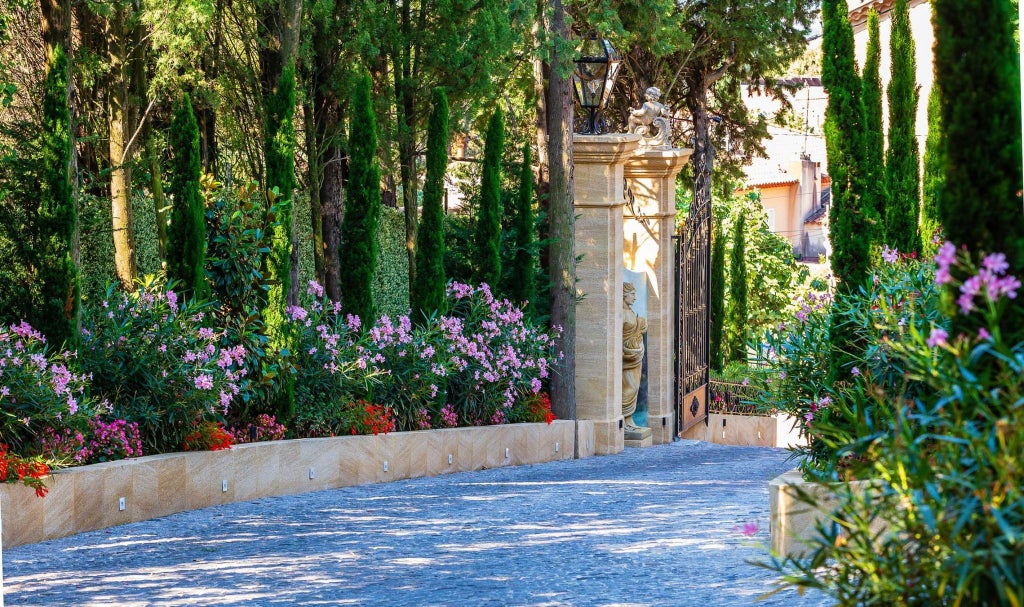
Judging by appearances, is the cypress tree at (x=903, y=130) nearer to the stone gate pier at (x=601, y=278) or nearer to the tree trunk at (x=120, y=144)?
the stone gate pier at (x=601, y=278)

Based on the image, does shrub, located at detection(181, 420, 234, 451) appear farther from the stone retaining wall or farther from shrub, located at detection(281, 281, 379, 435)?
the stone retaining wall

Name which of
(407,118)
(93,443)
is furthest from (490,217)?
(93,443)

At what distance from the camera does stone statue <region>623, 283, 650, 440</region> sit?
18.1 meters

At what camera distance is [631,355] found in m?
18.2

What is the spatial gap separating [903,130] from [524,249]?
517cm

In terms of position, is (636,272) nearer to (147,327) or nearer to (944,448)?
(147,327)

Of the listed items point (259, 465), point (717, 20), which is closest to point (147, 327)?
point (259, 465)

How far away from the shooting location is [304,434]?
1191cm

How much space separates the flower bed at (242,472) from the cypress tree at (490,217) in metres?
2.23

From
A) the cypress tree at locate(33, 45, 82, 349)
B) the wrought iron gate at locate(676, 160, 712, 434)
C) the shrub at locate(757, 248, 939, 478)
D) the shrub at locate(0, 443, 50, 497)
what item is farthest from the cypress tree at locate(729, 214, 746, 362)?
the shrub at locate(0, 443, 50, 497)

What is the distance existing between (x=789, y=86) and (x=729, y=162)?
212 cm

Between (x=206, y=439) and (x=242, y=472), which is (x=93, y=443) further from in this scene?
(x=242, y=472)

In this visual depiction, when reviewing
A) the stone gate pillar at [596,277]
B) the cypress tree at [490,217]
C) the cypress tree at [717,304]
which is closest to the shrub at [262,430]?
the cypress tree at [490,217]

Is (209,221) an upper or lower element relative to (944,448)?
upper
